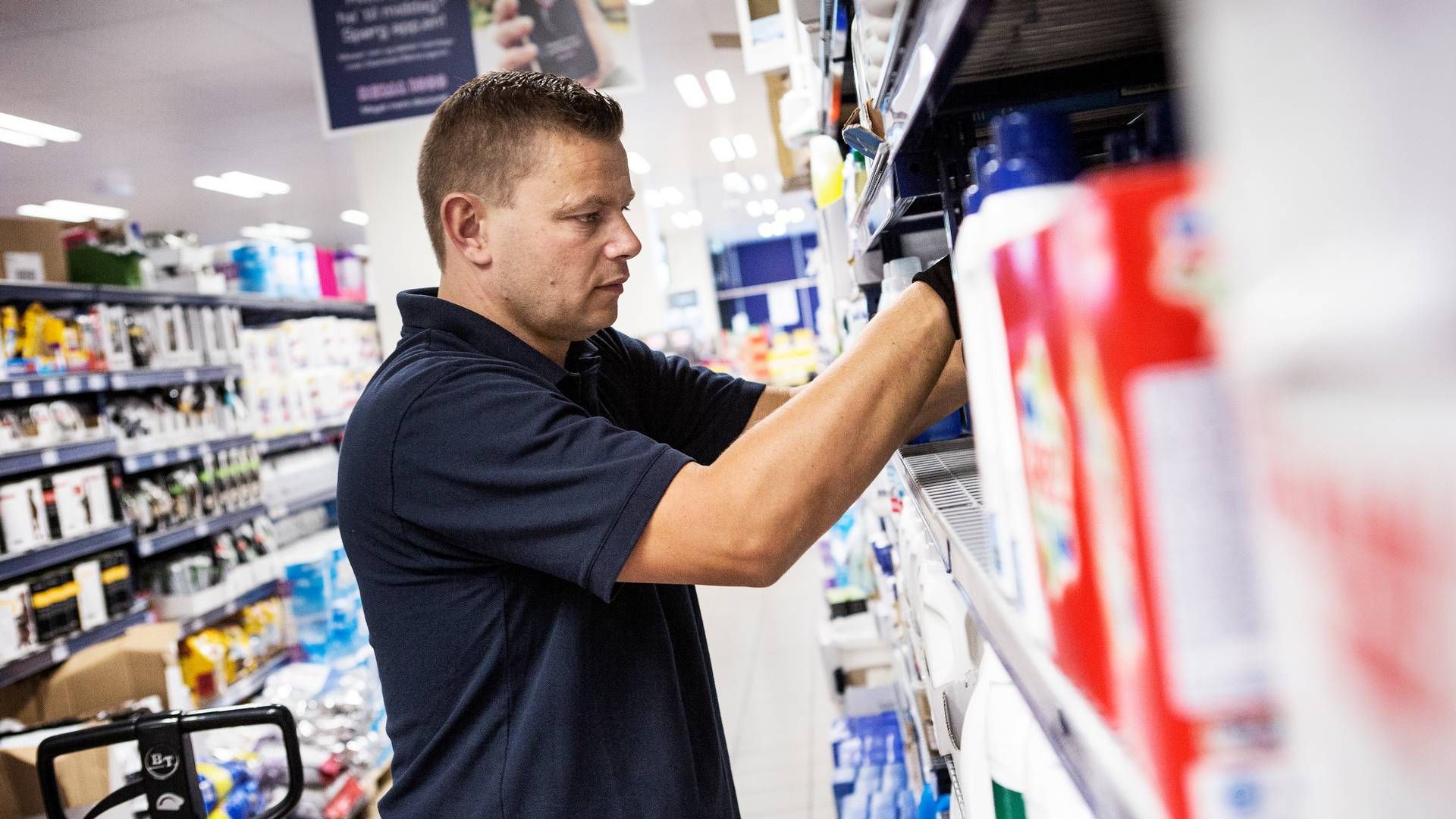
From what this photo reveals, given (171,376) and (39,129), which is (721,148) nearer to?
(39,129)

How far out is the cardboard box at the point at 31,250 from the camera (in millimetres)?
3885

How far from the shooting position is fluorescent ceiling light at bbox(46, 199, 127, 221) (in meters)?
9.46

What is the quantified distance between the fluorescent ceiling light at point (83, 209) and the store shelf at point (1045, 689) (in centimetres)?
1010

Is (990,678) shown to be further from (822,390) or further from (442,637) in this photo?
(442,637)

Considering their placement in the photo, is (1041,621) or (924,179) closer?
(1041,621)

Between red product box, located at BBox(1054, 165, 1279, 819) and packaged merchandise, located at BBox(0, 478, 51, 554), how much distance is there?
4.07 meters

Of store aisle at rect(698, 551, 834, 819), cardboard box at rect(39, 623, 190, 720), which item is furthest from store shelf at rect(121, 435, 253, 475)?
store aisle at rect(698, 551, 834, 819)

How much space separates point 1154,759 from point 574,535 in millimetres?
868

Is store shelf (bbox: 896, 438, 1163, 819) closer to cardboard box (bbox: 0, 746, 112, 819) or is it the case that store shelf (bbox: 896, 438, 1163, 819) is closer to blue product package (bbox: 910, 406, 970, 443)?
blue product package (bbox: 910, 406, 970, 443)

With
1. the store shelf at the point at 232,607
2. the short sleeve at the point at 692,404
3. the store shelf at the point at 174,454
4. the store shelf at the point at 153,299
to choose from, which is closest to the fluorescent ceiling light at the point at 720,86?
the store shelf at the point at 153,299

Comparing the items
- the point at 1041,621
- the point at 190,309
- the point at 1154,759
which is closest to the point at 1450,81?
the point at 1154,759

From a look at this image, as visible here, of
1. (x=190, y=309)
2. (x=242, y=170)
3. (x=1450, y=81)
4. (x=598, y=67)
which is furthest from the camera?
(x=242, y=170)

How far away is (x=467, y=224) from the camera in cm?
151

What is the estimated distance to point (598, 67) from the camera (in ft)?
14.4
